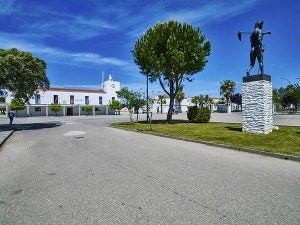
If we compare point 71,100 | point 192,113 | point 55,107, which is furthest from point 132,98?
point 71,100

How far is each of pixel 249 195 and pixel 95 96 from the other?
78745 millimetres

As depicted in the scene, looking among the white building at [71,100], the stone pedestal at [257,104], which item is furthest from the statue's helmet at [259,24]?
the white building at [71,100]

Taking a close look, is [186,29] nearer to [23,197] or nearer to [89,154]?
[89,154]

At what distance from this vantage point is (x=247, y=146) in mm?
11547

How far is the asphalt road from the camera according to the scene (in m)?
4.38

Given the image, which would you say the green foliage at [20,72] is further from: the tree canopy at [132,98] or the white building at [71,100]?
the white building at [71,100]

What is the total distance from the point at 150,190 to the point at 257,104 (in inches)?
473

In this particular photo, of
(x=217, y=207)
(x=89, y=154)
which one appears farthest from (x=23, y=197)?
(x=89, y=154)

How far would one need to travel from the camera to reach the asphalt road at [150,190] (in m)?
4.38

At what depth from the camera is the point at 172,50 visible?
26.8 metres

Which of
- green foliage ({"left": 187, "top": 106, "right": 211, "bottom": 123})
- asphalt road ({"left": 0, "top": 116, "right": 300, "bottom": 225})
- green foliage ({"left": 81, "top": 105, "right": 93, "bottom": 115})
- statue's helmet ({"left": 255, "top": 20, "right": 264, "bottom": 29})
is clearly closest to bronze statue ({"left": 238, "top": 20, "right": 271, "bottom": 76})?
statue's helmet ({"left": 255, "top": 20, "right": 264, "bottom": 29})

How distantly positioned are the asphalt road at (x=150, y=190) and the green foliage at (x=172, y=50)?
1908 cm

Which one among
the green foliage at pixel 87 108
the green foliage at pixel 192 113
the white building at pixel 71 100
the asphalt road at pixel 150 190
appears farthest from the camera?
the green foliage at pixel 87 108

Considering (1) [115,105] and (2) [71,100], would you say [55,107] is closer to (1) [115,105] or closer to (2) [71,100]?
(2) [71,100]
